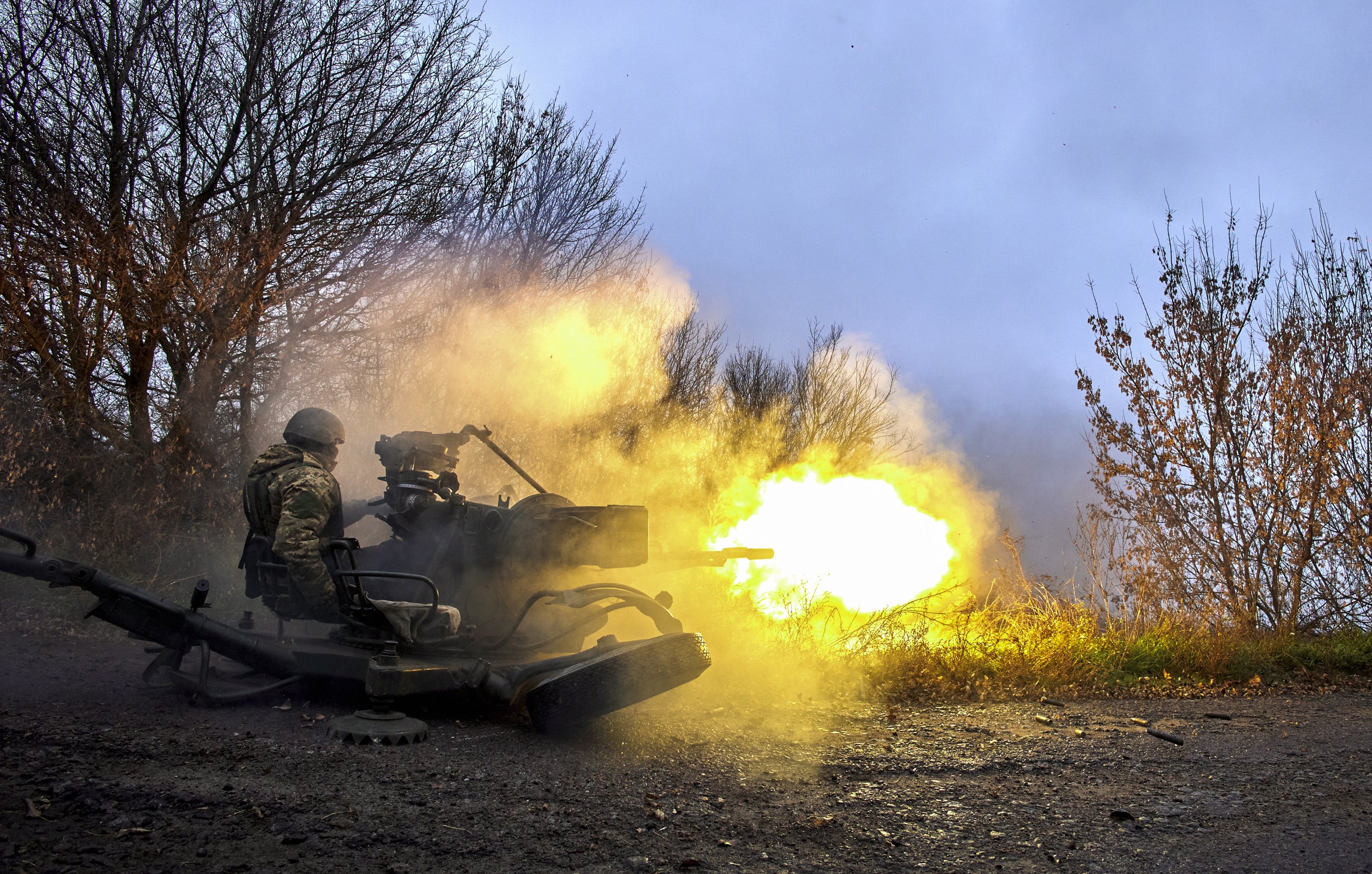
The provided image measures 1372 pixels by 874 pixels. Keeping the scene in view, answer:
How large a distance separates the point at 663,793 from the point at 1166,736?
13.5 feet

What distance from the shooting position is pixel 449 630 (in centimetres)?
592

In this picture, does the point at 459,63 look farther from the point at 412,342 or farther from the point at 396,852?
the point at 396,852

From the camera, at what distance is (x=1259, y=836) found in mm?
4402

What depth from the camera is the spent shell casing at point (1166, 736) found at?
250 inches

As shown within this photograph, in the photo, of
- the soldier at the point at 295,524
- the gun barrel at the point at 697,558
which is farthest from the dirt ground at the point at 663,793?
the gun barrel at the point at 697,558

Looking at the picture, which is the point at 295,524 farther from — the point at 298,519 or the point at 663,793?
the point at 663,793

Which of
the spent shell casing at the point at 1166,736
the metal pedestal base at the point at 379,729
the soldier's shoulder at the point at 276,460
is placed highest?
the soldier's shoulder at the point at 276,460

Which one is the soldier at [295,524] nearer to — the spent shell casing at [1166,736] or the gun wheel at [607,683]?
the gun wheel at [607,683]

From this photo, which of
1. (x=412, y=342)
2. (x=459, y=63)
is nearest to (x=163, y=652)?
(x=412, y=342)

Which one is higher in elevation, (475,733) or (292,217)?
(292,217)

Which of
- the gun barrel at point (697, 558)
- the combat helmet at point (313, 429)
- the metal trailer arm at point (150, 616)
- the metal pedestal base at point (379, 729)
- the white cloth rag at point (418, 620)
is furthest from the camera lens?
the gun barrel at point (697, 558)

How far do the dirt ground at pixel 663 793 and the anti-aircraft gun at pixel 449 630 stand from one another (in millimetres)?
316

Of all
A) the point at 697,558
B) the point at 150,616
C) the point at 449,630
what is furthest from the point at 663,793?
the point at 150,616

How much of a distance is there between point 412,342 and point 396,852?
442 inches
